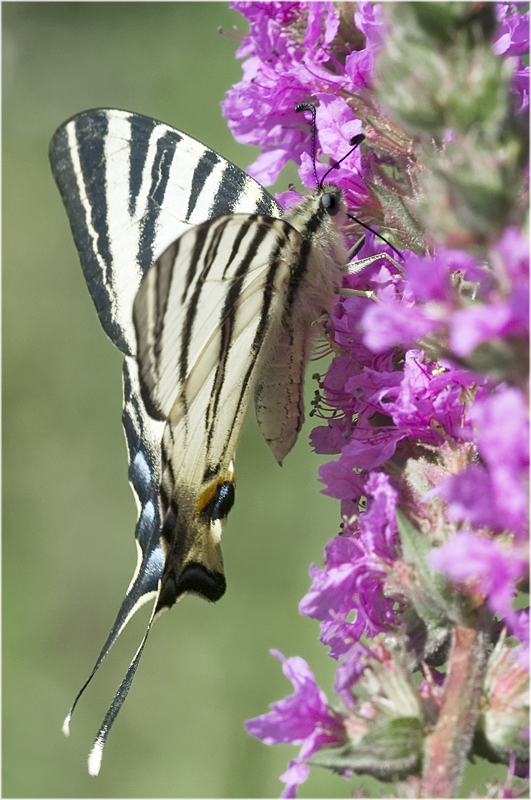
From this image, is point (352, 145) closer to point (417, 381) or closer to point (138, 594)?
point (417, 381)

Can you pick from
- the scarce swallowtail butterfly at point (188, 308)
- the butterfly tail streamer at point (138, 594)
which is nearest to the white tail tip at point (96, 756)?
the scarce swallowtail butterfly at point (188, 308)

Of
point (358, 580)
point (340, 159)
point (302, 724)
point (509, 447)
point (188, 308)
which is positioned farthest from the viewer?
point (340, 159)

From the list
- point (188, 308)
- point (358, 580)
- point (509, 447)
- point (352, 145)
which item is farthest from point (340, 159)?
point (509, 447)

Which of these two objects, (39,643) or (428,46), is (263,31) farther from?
(39,643)

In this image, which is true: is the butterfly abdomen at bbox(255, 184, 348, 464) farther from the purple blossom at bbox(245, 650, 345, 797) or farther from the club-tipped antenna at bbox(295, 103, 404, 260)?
the purple blossom at bbox(245, 650, 345, 797)

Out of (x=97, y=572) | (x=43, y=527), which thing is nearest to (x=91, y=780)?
(x=97, y=572)
